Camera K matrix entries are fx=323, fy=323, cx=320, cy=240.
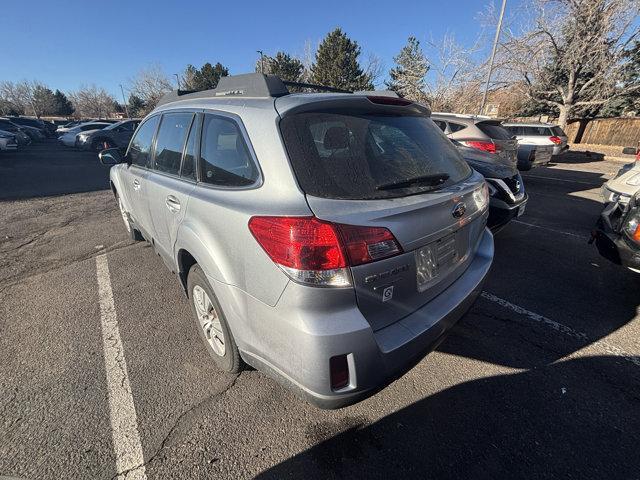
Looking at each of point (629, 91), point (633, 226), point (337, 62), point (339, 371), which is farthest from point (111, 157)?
point (337, 62)

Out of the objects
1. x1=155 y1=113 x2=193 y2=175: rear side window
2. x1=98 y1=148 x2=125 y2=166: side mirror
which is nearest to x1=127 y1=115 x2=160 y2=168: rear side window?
x1=155 y1=113 x2=193 y2=175: rear side window

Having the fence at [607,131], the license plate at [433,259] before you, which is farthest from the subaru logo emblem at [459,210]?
the fence at [607,131]

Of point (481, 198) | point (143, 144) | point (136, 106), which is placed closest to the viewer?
point (481, 198)

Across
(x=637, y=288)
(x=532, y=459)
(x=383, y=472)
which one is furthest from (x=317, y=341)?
(x=637, y=288)

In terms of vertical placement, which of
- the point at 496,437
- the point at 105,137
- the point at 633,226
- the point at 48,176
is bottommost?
the point at 48,176

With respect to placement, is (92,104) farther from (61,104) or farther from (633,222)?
(633,222)

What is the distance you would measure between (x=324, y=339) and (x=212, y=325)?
46.6 inches

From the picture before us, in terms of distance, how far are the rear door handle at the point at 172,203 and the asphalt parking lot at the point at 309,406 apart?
3.63 feet

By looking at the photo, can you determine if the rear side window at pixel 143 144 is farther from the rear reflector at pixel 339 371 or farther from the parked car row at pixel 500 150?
the parked car row at pixel 500 150

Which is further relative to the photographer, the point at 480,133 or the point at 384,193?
the point at 480,133

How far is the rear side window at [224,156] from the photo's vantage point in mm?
1762

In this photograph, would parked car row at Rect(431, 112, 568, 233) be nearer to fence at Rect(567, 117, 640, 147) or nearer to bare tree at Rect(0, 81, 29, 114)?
fence at Rect(567, 117, 640, 147)

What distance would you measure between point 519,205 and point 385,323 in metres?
3.30

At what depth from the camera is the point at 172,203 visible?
2395 millimetres
